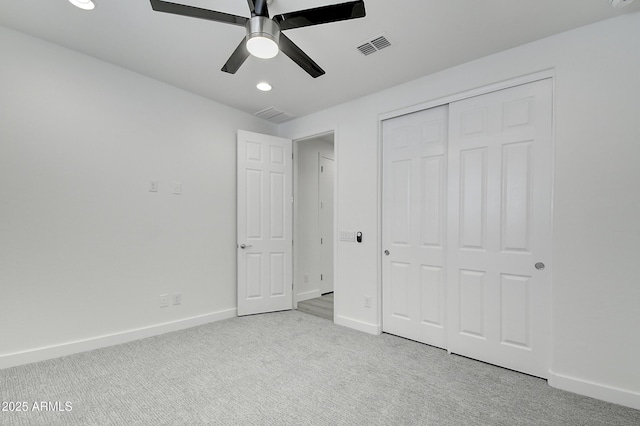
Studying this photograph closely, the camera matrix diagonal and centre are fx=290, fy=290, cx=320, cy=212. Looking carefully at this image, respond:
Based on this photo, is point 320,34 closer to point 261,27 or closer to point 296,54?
point 296,54

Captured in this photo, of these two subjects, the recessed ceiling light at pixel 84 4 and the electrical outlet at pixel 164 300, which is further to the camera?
the electrical outlet at pixel 164 300

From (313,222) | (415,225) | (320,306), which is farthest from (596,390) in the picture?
(313,222)

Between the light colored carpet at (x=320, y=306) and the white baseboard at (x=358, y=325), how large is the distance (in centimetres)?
25

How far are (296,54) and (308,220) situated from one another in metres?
3.09

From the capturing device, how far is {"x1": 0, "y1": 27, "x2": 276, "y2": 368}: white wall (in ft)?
7.81

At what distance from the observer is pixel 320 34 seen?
2307mm

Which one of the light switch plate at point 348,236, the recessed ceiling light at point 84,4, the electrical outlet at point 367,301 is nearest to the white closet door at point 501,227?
the electrical outlet at point 367,301

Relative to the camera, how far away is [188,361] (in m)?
2.52

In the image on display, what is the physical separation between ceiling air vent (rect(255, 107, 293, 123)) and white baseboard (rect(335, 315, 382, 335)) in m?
2.77

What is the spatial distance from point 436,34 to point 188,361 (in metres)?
3.40

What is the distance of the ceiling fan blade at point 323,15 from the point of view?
1620 millimetres

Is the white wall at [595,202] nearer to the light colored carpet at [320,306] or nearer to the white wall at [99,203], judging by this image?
the light colored carpet at [320,306]

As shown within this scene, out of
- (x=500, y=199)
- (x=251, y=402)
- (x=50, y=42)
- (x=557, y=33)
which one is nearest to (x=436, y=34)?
(x=557, y=33)

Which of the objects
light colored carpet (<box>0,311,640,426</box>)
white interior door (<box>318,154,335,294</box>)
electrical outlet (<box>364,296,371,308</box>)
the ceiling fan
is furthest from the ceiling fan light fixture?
white interior door (<box>318,154,335,294</box>)
